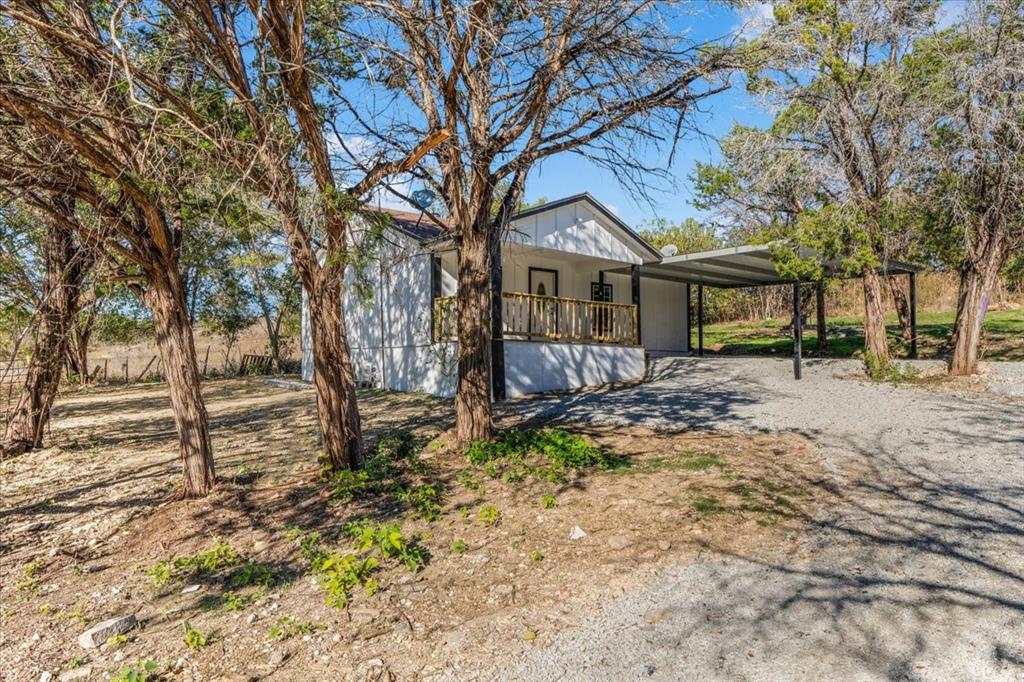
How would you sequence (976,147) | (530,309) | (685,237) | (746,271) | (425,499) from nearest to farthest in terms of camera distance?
(425,499) < (976,147) < (530,309) < (746,271) < (685,237)

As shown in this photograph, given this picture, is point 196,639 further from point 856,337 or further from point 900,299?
point 856,337

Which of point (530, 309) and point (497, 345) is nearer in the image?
point (497, 345)

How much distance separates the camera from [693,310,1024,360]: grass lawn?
635 inches

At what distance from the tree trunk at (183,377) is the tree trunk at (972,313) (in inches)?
482

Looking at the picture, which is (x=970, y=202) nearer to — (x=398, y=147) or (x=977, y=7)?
(x=977, y=7)

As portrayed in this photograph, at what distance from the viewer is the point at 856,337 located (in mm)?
20922

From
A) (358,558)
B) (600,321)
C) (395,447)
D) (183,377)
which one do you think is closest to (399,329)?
(600,321)

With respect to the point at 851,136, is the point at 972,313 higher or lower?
lower

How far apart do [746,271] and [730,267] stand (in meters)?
1.11

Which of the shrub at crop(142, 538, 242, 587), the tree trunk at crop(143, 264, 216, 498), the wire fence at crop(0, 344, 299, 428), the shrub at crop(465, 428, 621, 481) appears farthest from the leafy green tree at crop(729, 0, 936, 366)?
the wire fence at crop(0, 344, 299, 428)

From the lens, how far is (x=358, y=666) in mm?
2992

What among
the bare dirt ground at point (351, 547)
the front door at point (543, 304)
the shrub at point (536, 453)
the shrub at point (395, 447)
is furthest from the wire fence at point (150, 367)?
the shrub at point (536, 453)

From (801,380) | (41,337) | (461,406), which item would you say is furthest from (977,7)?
(41,337)

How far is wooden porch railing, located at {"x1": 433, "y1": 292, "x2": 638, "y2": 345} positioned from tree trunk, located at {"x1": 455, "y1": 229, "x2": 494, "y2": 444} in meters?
3.78
